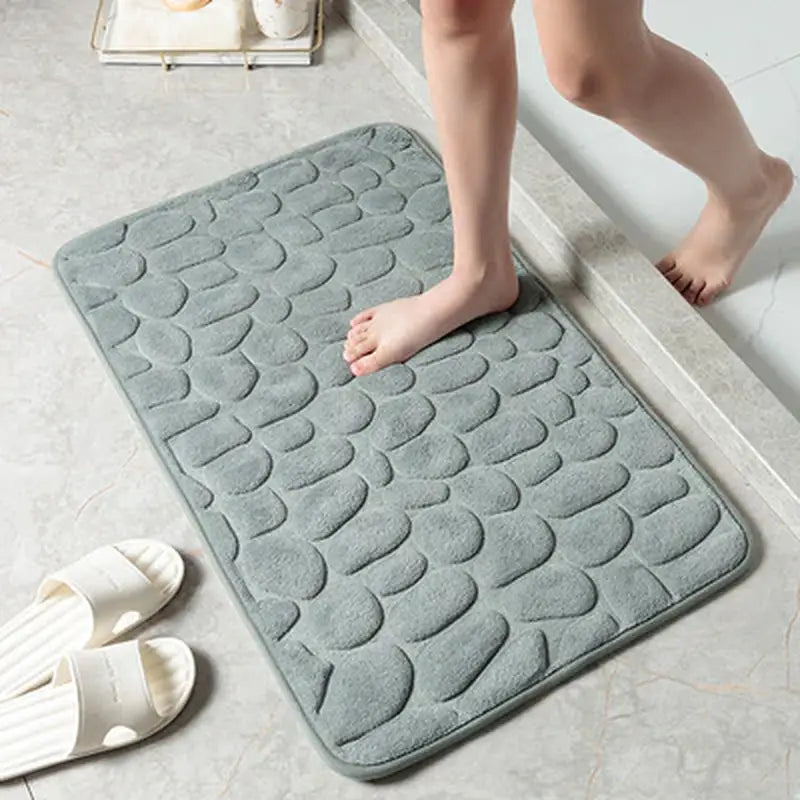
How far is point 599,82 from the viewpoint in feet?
3.91

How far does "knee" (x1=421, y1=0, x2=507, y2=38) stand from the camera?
3.77 ft

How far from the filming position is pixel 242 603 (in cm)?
122

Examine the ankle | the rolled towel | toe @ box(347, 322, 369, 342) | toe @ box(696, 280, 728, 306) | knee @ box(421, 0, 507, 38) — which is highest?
knee @ box(421, 0, 507, 38)

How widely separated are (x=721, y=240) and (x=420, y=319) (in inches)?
13.2

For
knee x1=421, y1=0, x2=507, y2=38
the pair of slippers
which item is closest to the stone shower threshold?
knee x1=421, y1=0, x2=507, y2=38

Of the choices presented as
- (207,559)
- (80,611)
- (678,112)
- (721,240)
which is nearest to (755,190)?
(721,240)

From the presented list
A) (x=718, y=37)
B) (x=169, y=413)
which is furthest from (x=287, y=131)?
(x=718, y=37)

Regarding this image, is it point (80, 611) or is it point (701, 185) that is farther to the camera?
point (701, 185)

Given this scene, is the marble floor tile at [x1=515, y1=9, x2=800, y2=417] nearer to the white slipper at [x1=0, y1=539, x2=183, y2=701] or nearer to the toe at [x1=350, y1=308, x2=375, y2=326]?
the toe at [x1=350, y1=308, x2=375, y2=326]

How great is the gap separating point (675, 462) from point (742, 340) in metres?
0.20

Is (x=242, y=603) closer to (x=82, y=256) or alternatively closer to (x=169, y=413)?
(x=169, y=413)

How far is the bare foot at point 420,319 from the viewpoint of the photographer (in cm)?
138

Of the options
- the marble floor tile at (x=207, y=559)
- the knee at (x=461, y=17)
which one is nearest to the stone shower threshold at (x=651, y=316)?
the marble floor tile at (x=207, y=559)

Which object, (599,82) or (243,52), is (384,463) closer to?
(599,82)
